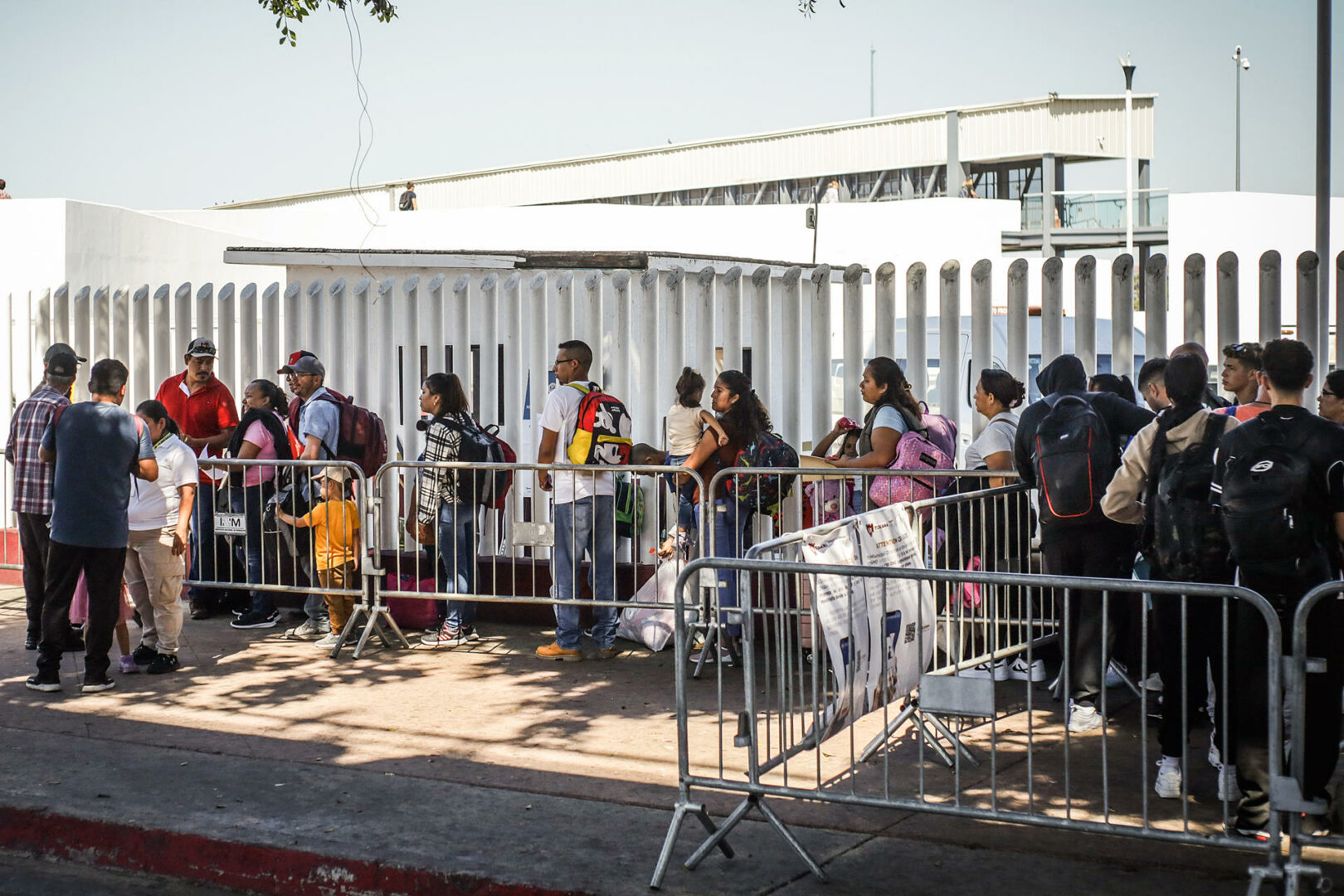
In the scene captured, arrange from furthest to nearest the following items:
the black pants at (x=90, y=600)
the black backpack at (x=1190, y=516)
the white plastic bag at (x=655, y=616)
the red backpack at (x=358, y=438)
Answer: the red backpack at (x=358, y=438) < the white plastic bag at (x=655, y=616) < the black pants at (x=90, y=600) < the black backpack at (x=1190, y=516)

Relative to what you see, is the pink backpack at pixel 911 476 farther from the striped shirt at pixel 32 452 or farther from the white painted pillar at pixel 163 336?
the white painted pillar at pixel 163 336

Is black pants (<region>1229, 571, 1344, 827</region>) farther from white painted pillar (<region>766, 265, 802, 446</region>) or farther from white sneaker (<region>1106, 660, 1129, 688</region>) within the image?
white painted pillar (<region>766, 265, 802, 446</region>)

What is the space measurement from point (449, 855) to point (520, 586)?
16.7ft

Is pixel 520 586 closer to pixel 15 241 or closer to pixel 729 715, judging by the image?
pixel 729 715

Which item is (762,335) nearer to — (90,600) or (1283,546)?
(90,600)

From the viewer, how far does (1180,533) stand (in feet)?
18.6

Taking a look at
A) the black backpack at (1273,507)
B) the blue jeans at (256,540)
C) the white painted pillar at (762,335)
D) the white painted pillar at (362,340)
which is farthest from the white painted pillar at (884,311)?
the blue jeans at (256,540)

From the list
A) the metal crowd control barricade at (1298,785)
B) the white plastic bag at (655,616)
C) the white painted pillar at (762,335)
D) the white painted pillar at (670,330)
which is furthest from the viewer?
the white painted pillar at (670,330)

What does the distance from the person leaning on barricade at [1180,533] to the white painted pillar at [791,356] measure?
3690 millimetres

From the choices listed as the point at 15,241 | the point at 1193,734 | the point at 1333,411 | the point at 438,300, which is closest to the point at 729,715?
the point at 1193,734

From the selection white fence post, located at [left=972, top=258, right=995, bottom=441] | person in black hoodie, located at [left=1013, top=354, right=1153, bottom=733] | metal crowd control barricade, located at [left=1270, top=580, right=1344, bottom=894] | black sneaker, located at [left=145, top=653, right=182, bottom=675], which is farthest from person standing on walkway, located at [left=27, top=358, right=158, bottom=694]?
metal crowd control barricade, located at [left=1270, top=580, right=1344, bottom=894]

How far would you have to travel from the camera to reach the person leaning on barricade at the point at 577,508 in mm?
8703

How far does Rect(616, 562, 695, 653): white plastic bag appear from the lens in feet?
29.0

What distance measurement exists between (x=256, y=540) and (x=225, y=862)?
498 cm
